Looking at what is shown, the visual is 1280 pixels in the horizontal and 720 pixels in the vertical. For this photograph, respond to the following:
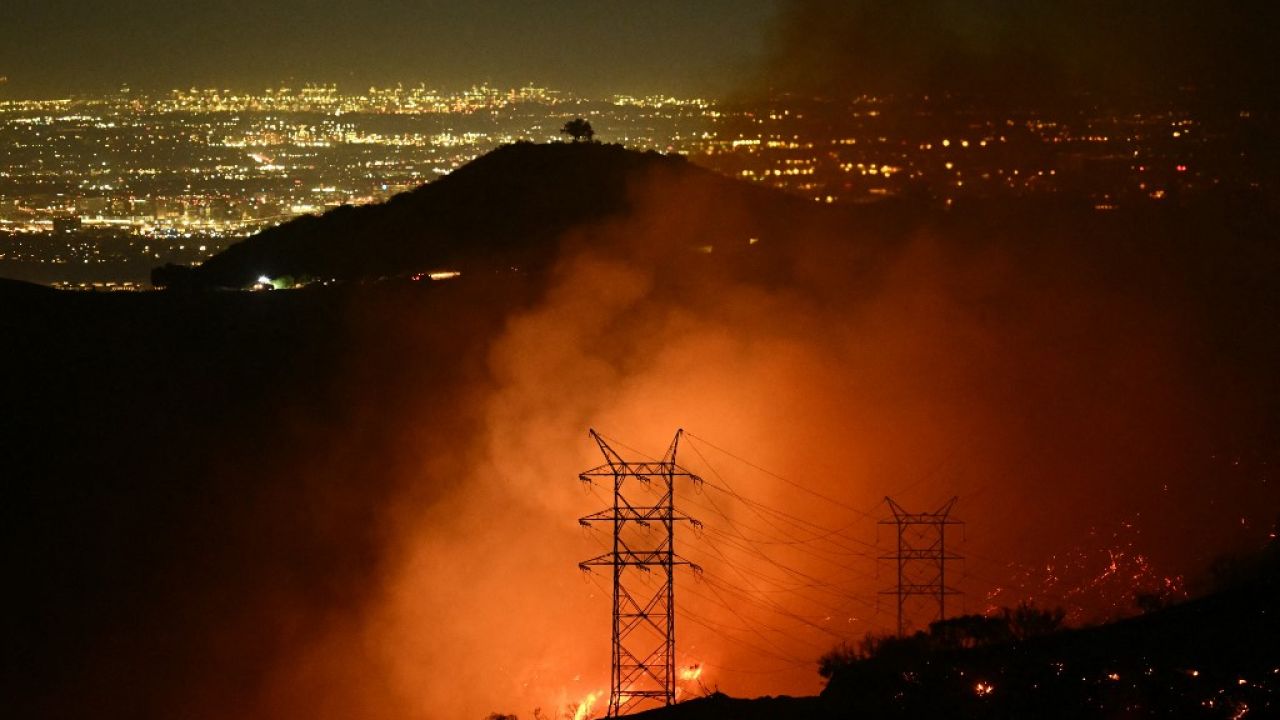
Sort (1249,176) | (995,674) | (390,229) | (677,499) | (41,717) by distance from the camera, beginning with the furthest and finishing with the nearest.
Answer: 1. (1249,176)
2. (390,229)
3. (677,499)
4. (41,717)
5. (995,674)

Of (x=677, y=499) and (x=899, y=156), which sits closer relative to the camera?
(x=677, y=499)

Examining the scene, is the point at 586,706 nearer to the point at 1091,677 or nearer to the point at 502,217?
the point at 1091,677

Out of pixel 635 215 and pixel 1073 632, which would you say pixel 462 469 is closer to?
pixel 1073 632

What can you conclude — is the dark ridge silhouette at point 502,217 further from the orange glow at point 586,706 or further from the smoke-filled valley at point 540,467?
the orange glow at point 586,706

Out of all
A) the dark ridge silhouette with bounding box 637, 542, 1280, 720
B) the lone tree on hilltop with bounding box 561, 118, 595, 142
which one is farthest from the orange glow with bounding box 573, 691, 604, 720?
the lone tree on hilltop with bounding box 561, 118, 595, 142

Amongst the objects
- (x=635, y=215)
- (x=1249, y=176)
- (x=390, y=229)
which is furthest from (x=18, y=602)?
(x=1249, y=176)

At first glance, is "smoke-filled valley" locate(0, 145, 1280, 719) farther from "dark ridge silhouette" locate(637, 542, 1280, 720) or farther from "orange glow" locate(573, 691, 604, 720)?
"dark ridge silhouette" locate(637, 542, 1280, 720)

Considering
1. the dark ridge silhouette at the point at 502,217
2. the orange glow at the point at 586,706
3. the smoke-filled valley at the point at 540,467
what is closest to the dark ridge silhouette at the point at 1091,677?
the orange glow at the point at 586,706

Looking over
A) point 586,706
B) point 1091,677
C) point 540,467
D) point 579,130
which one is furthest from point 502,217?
point 1091,677

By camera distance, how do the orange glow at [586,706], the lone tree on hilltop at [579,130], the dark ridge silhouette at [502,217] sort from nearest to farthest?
the orange glow at [586,706] < the dark ridge silhouette at [502,217] < the lone tree on hilltop at [579,130]
